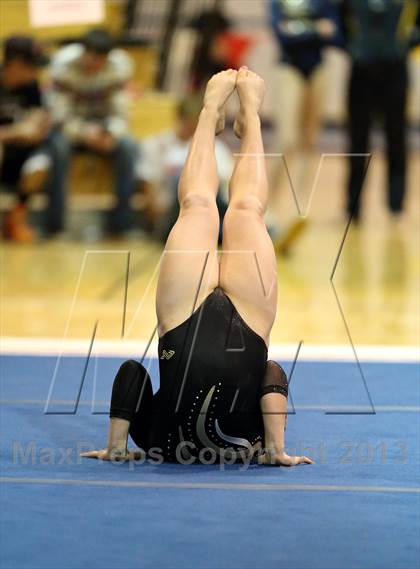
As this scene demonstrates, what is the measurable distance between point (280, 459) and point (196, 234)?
0.67 meters

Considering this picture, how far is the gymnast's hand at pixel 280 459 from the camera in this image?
3.07 metres

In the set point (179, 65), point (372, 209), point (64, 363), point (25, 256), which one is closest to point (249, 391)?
point (64, 363)

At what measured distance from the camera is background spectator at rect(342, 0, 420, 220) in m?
7.46

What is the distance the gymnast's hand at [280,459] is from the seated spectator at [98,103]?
15.2 feet

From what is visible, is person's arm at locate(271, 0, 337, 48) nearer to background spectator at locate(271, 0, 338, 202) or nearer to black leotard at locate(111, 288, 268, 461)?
background spectator at locate(271, 0, 338, 202)

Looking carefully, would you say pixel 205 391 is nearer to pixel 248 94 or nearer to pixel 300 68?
pixel 248 94

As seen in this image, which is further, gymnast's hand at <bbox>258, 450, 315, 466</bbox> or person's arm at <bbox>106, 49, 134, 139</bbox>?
person's arm at <bbox>106, 49, 134, 139</bbox>

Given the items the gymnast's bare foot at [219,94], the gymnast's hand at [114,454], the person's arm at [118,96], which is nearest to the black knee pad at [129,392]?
the gymnast's hand at [114,454]

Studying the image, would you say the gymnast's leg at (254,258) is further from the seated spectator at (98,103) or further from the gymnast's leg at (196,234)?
the seated spectator at (98,103)

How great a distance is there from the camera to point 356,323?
5141mm

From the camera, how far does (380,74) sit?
7551mm

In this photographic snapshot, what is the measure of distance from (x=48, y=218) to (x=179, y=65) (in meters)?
2.71

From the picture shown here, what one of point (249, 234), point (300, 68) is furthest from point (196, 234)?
point (300, 68)

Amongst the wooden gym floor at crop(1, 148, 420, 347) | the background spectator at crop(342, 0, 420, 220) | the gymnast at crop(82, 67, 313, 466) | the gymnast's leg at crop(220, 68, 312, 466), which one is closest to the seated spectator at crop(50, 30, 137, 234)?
the wooden gym floor at crop(1, 148, 420, 347)
